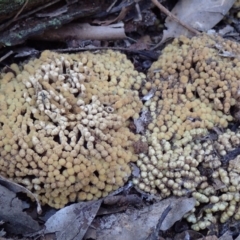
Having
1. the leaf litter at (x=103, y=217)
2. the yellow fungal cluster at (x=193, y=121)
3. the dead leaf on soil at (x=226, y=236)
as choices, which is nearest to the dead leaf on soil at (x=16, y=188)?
the leaf litter at (x=103, y=217)

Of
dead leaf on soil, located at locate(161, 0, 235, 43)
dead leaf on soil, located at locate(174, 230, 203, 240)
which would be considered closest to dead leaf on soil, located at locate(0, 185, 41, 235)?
dead leaf on soil, located at locate(174, 230, 203, 240)

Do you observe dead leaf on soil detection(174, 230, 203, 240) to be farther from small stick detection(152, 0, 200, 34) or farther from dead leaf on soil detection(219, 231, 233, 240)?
small stick detection(152, 0, 200, 34)

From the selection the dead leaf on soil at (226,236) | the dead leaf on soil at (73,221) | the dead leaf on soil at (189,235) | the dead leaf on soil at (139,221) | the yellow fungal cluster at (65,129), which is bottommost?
the dead leaf on soil at (226,236)

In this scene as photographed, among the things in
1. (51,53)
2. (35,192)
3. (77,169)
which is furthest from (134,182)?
(51,53)

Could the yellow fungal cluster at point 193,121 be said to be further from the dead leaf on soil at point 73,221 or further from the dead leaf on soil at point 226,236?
the dead leaf on soil at point 73,221

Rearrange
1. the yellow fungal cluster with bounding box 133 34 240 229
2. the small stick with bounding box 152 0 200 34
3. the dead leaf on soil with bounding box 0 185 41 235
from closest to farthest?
1. the dead leaf on soil with bounding box 0 185 41 235
2. the yellow fungal cluster with bounding box 133 34 240 229
3. the small stick with bounding box 152 0 200 34

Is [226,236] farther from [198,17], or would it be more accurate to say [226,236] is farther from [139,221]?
[198,17]
